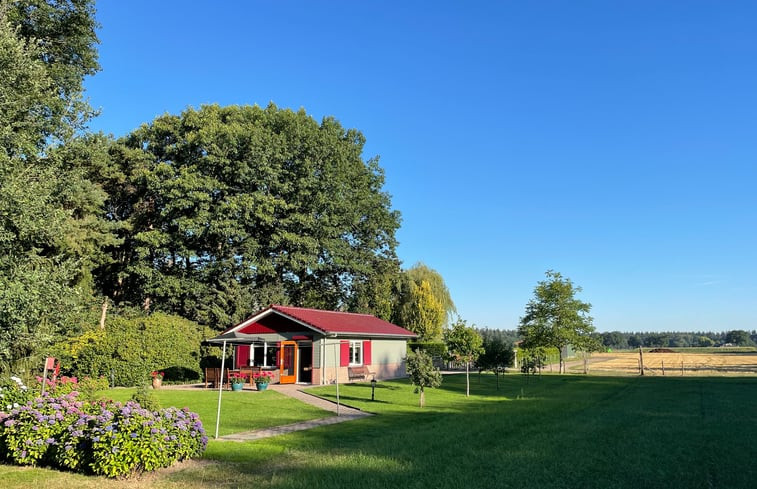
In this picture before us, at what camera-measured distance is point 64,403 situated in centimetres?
865

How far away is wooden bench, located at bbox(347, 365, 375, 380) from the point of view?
2699 cm

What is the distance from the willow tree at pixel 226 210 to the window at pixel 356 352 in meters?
9.11

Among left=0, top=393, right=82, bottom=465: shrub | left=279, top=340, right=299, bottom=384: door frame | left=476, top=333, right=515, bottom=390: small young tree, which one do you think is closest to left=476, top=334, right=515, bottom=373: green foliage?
left=476, top=333, right=515, bottom=390: small young tree

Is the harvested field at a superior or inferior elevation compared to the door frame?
inferior

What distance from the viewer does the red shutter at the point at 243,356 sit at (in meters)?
27.2

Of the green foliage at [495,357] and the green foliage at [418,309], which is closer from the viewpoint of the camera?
the green foliage at [495,357]

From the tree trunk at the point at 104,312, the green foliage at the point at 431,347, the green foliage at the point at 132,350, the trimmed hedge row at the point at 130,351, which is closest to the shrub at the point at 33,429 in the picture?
the green foliage at the point at 132,350

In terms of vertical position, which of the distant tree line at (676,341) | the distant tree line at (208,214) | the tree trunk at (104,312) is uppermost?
the distant tree line at (208,214)

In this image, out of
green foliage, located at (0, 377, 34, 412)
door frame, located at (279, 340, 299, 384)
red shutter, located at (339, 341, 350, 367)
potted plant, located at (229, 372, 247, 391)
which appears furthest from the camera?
red shutter, located at (339, 341, 350, 367)

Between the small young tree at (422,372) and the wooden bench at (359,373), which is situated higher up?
the small young tree at (422,372)

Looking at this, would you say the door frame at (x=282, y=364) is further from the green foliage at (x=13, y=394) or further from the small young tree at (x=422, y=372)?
the green foliage at (x=13, y=394)

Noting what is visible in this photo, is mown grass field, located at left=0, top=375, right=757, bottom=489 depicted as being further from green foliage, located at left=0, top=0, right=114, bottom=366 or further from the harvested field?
the harvested field

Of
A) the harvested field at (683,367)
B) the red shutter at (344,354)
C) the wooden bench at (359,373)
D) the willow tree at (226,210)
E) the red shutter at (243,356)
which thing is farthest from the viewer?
the harvested field at (683,367)

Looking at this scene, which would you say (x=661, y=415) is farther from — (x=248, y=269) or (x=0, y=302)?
(x=248, y=269)
